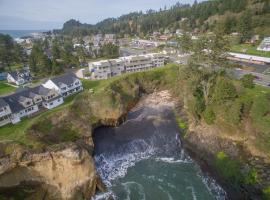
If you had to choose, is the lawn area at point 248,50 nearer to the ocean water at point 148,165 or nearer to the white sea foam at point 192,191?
the ocean water at point 148,165

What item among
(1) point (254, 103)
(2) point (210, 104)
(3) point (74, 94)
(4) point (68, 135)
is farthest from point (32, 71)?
(1) point (254, 103)

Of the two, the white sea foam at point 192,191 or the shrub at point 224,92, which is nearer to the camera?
the white sea foam at point 192,191

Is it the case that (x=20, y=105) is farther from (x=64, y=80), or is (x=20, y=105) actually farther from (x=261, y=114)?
(x=261, y=114)

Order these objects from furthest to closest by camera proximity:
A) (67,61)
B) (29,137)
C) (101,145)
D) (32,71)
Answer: (67,61)
(32,71)
(101,145)
(29,137)

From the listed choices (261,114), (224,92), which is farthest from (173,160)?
(261,114)

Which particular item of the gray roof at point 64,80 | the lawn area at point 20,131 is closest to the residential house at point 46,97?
the lawn area at point 20,131

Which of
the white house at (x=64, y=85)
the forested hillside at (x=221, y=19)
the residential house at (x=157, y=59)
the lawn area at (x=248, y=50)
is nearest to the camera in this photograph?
the white house at (x=64, y=85)

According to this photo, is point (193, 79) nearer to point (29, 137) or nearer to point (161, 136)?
point (161, 136)
